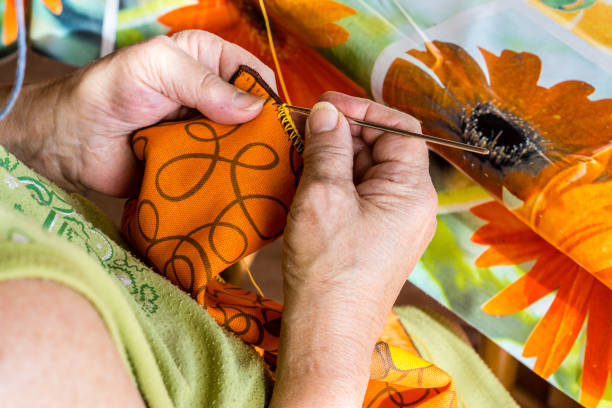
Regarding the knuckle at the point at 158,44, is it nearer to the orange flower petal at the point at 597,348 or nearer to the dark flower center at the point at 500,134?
the dark flower center at the point at 500,134

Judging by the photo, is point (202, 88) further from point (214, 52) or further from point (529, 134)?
point (529, 134)

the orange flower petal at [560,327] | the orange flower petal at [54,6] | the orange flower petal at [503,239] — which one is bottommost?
the orange flower petal at [560,327]

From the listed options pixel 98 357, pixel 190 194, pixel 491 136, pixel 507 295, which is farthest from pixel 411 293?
pixel 98 357

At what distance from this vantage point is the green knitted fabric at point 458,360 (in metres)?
0.68

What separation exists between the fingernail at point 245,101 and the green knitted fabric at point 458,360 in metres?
0.38

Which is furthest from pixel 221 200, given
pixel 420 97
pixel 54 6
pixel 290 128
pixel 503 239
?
pixel 54 6

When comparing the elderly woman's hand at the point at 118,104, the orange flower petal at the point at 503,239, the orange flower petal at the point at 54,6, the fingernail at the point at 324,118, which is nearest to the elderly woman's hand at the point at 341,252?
the fingernail at the point at 324,118

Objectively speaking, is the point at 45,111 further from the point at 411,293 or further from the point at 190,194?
the point at 411,293

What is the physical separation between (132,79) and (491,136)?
0.36m

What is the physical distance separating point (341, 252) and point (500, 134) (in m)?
0.22

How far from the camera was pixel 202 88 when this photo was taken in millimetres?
489

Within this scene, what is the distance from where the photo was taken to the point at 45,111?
22.8 inches

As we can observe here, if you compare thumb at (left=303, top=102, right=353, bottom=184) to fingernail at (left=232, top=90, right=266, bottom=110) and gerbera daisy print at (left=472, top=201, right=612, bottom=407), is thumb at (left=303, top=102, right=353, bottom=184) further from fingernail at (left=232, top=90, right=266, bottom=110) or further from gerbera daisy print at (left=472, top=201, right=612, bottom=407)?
gerbera daisy print at (left=472, top=201, right=612, bottom=407)

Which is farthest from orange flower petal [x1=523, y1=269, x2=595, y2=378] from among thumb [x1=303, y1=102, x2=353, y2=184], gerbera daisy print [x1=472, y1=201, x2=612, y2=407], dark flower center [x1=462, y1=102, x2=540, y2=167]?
thumb [x1=303, y1=102, x2=353, y2=184]
